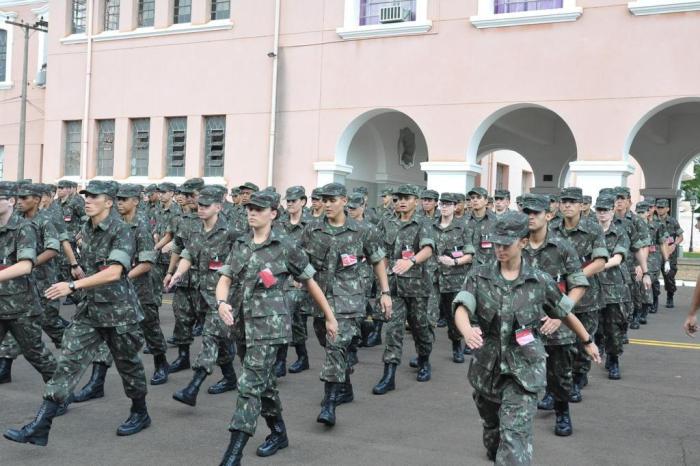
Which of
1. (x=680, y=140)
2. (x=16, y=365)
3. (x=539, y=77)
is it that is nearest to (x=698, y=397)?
(x=16, y=365)

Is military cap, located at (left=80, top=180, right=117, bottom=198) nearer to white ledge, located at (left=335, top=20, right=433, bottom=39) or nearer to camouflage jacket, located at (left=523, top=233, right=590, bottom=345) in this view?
camouflage jacket, located at (left=523, top=233, right=590, bottom=345)

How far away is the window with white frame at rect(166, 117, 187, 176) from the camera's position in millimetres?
20969

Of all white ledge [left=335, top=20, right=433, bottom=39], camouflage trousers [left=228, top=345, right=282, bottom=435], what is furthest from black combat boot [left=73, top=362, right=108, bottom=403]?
white ledge [left=335, top=20, right=433, bottom=39]

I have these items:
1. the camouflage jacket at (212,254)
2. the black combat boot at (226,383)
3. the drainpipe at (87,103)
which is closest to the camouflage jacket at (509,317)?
the black combat boot at (226,383)

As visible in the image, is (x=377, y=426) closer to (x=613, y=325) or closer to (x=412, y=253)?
(x=412, y=253)

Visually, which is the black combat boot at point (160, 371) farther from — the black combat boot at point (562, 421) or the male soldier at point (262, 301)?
the black combat boot at point (562, 421)

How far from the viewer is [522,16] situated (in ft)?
53.7

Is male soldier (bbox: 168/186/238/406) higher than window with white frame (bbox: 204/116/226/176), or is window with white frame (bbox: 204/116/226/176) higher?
window with white frame (bbox: 204/116/226/176)

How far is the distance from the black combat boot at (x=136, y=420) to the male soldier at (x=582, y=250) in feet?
12.8

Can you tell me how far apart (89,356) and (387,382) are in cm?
306

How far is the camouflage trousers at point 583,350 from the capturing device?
285 inches

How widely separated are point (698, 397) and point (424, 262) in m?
3.05

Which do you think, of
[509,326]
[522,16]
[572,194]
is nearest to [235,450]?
[509,326]

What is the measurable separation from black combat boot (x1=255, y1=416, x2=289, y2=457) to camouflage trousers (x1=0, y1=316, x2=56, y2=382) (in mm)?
2275
